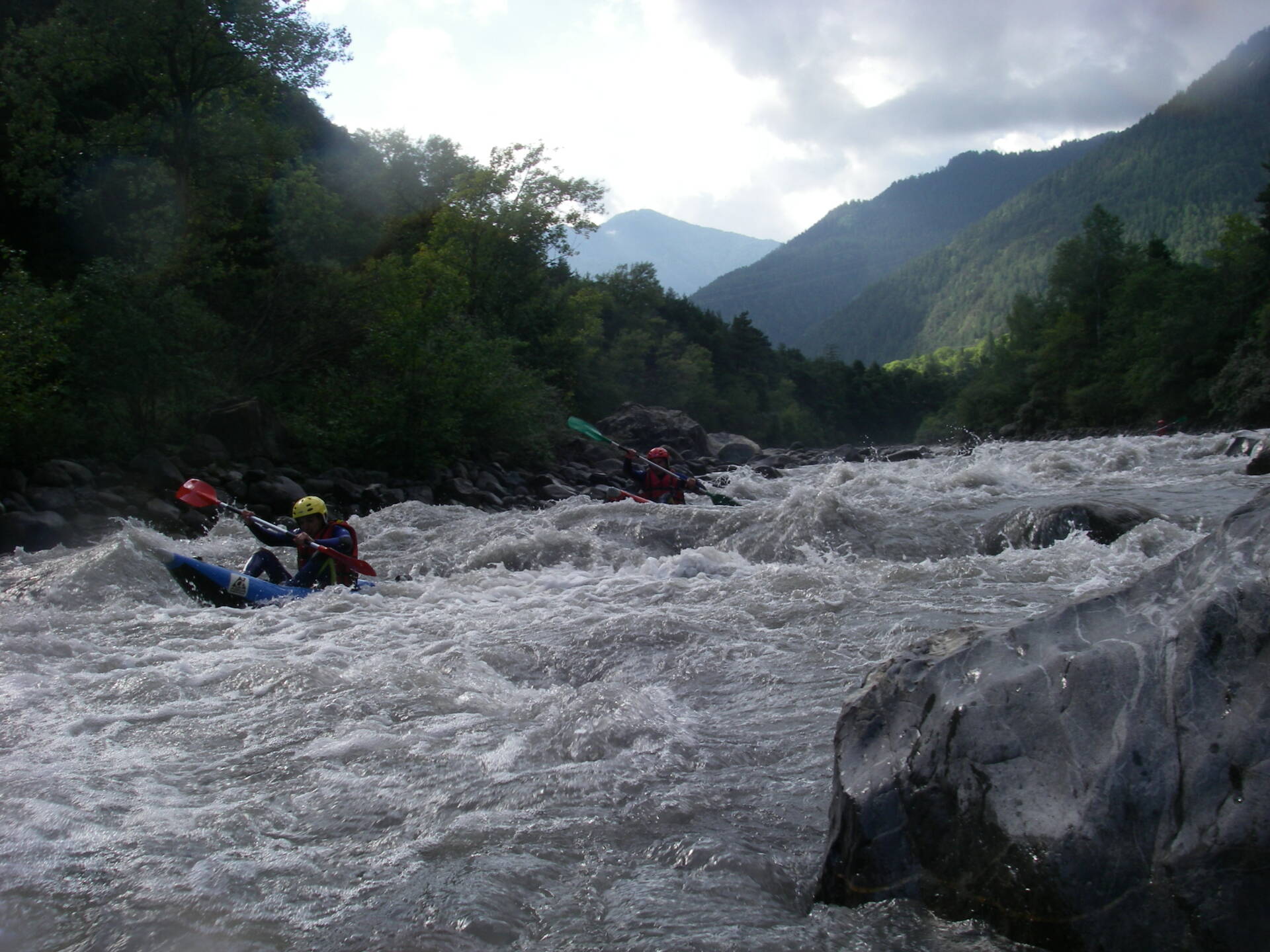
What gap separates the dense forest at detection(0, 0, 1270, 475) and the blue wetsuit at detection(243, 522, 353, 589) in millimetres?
5190

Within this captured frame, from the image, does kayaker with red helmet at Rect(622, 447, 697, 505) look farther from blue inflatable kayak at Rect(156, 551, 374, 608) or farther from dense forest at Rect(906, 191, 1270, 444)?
dense forest at Rect(906, 191, 1270, 444)

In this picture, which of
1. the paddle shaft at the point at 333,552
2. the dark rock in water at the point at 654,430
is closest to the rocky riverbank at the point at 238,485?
the paddle shaft at the point at 333,552

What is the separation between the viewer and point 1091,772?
7.14 ft

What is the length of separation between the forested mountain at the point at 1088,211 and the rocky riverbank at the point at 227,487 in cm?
12077

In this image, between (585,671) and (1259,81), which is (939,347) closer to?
(1259,81)

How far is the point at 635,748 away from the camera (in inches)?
156

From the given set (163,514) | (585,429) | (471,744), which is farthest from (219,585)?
(585,429)

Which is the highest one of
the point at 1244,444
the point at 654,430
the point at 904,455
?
the point at 654,430

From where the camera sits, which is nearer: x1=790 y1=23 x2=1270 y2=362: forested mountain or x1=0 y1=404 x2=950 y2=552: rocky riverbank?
x1=0 y1=404 x2=950 y2=552: rocky riverbank

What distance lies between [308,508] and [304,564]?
2.44 ft

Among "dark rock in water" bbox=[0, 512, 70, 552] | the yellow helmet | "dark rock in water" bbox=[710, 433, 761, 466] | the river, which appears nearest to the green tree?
"dark rock in water" bbox=[0, 512, 70, 552]

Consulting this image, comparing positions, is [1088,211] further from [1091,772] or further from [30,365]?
[1091,772]

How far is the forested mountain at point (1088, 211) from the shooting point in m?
Result: 136

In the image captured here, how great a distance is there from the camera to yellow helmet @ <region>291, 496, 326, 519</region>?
27.4 ft
